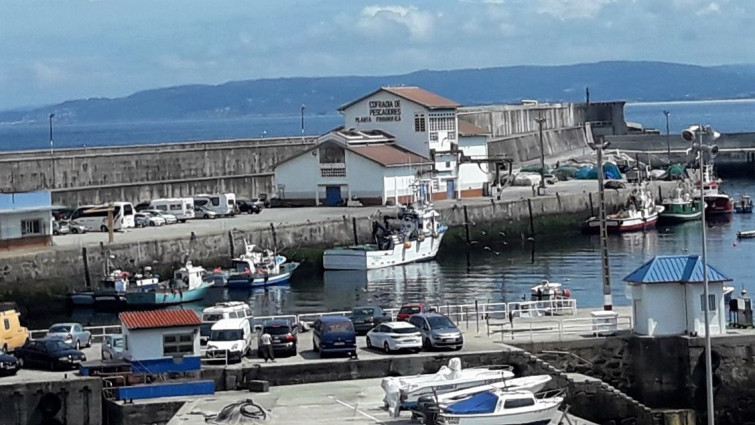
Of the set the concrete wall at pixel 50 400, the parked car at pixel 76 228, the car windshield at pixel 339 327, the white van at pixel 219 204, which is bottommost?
the concrete wall at pixel 50 400

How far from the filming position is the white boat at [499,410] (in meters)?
29.6

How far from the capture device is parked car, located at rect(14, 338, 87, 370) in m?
36.8

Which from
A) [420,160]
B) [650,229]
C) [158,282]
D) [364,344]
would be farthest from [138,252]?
[650,229]

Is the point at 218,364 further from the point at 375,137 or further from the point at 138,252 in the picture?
the point at 375,137

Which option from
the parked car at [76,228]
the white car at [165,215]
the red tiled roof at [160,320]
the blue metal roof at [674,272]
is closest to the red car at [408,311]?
the blue metal roof at [674,272]

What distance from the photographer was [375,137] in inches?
3455

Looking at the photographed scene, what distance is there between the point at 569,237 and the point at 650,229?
22.2ft

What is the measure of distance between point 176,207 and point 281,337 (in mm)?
43439

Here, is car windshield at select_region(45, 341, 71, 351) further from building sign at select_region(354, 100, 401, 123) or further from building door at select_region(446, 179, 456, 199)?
building door at select_region(446, 179, 456, 199)

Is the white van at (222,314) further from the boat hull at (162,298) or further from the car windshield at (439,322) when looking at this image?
the boat hull at (162,298)

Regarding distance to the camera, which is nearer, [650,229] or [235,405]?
[235,405]

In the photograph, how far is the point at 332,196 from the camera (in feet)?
279

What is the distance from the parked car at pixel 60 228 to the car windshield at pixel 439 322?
120 ft

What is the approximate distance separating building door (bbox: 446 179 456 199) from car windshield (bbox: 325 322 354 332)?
171 ft
